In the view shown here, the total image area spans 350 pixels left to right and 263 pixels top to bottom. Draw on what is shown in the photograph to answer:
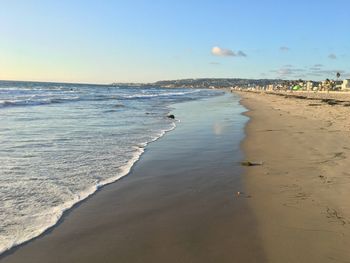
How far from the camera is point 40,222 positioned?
206 inches

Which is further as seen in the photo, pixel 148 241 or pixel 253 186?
pixel 253 186

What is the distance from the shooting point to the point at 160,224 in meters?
5.24

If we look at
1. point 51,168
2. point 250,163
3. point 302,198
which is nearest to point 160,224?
point 302,198

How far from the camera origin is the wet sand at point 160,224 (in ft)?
14.1

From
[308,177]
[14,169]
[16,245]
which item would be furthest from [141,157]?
[16,245]

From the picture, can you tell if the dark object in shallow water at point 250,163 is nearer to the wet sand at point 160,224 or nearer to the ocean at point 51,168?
the wet sand at point 160,224

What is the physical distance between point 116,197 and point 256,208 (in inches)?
86.8

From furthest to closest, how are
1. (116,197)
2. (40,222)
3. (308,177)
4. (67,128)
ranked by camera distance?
(67,128) < (308,177) < (116,197) < (40,222)

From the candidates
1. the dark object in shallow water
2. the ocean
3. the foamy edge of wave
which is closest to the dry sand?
the dark object in shallow water

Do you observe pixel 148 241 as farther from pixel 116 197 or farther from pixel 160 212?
pixel 116 197

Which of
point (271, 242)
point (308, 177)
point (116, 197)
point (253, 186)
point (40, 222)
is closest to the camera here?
point (271, 242)

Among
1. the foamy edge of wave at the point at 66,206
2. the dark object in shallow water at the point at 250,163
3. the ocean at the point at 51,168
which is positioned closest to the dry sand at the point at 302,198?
the dark object in shallow water at the point at 250,163

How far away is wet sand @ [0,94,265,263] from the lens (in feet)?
14.1

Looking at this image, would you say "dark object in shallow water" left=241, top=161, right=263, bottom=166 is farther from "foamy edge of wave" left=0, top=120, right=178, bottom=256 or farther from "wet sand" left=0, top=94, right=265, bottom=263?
"foamy edge of wave" left=0, top=120, right=178, bottom=256
